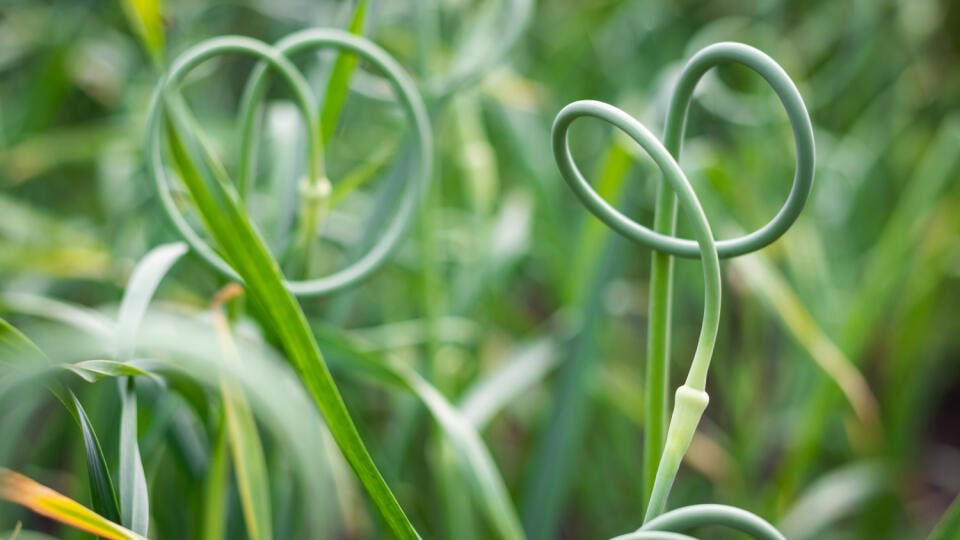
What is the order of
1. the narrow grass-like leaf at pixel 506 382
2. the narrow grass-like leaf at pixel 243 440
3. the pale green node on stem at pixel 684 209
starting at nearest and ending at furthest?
the pale green node on stem at pixel 684 209 → the narrow grass-like leaf at pixel 243 440 → the narrow grass-like leaf at pixel 506 382

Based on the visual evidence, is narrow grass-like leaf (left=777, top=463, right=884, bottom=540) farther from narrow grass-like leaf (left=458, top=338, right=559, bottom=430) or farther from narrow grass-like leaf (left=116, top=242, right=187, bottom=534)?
narrow grass-like leaf (left=116, top=242, right=187, bottom=534)

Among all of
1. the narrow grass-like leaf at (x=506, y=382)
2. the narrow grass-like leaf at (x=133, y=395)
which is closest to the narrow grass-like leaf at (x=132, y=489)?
the narrow grass-like leaf at (x=133, y=395)

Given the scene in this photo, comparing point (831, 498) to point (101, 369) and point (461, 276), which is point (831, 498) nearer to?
point (461, 276)

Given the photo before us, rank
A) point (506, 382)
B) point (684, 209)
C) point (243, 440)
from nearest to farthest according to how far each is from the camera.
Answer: point (684, 209) → point (243, 440) → point (506, 382)

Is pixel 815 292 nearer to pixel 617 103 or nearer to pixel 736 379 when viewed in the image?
pixel 736 379

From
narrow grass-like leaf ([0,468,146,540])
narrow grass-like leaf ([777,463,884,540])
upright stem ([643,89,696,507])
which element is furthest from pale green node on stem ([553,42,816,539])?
narrow grass-like leaf ([777,463,884,540])

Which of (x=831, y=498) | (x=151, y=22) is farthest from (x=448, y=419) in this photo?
(x=831, y=498)

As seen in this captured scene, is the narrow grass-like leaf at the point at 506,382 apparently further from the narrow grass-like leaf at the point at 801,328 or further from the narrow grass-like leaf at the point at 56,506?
the narrow grass-like leaf at the point at 56,506
